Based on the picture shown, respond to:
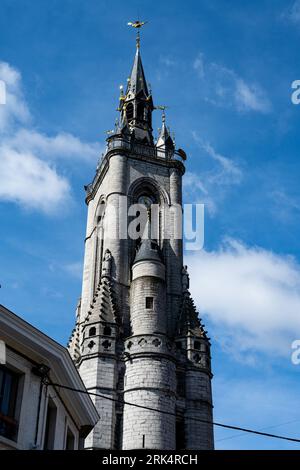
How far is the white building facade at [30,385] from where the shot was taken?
14.6m

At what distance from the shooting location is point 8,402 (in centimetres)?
1490

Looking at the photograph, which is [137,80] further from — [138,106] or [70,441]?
[70,441]

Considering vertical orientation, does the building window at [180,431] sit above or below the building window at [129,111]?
below

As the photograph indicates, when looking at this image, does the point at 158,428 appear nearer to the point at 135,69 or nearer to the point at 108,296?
the point at 108,296

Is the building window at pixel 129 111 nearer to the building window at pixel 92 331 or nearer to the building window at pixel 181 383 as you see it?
the building window at pixel 92 331

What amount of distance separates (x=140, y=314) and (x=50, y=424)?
74.7ft

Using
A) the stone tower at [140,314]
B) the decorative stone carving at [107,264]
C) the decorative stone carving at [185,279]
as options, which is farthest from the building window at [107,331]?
the decorative stone carving at [185,279]

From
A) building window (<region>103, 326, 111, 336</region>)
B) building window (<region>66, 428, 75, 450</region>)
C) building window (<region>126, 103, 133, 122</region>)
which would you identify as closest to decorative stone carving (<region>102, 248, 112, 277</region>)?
building window (<region>103, 326, 111, 336</region>)

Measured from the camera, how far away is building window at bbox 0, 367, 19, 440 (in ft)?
47.4

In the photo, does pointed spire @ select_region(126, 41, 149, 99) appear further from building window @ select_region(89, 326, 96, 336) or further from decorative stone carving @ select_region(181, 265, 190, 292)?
building window @ select_region(89, 326, 96, 336)

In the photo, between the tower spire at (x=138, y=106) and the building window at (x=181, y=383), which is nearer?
the building window at (x=181, y=383)

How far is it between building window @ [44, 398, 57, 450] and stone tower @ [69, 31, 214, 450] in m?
17.1
